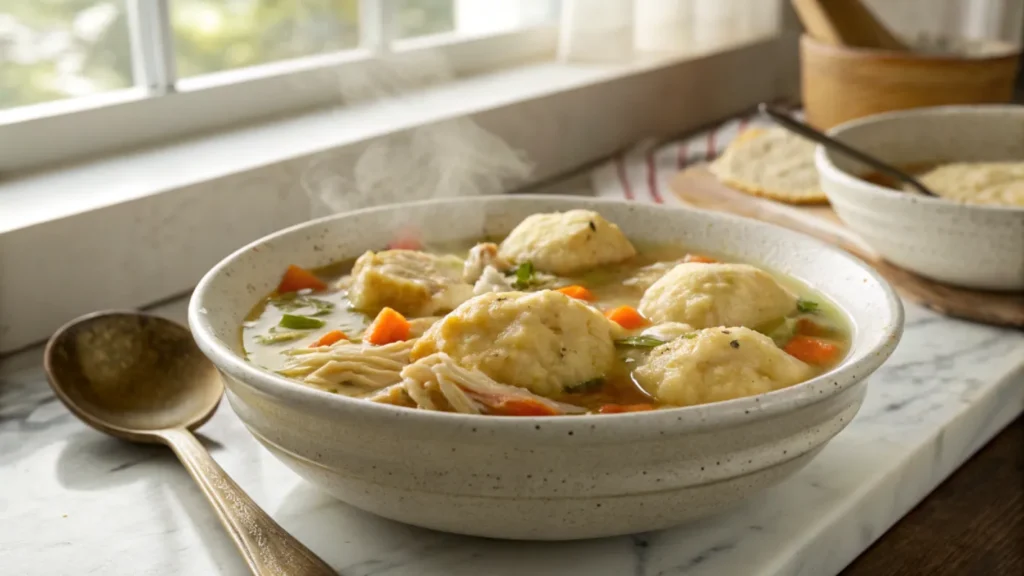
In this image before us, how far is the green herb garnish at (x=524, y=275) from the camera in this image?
1405 mm

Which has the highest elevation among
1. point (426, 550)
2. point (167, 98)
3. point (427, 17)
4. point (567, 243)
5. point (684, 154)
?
point (427, 17)

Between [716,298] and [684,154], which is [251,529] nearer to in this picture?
[716,298]

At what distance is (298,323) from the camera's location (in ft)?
4.16

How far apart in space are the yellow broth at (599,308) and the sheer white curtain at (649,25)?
1.42m

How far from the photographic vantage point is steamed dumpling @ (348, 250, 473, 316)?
131 centimetres

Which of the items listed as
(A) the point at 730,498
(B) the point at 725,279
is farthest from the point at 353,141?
(A) the point at 730,498

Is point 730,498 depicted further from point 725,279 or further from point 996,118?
point 996,118

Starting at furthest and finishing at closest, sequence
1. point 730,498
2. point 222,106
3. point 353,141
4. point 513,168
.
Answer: point 513,168 < point 222,106 < point 353,141 < point 730,498

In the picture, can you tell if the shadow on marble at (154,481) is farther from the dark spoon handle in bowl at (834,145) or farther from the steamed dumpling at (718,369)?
the dark spoon handle in bowl at (834,145)

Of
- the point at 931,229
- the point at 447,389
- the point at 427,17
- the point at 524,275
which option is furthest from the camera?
the point at 427,17

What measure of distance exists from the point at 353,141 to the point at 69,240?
605mm

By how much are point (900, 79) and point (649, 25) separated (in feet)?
2.44

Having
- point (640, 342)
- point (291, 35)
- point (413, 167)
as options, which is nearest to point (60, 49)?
point (291, 35)

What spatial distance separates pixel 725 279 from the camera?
1271 mm
